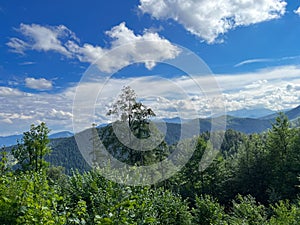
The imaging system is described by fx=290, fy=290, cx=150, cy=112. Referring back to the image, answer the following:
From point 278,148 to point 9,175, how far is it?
39993 millimetres

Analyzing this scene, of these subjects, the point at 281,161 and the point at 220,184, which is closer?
the point at 281,161

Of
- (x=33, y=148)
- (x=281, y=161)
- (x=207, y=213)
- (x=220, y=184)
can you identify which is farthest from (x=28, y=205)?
(x=220, y=184)

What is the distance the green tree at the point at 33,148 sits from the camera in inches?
1060

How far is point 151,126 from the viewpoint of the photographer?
2725 cm

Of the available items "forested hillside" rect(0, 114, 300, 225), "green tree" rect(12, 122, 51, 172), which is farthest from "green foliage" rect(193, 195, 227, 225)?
"green tree" rect(12, 122, 51, 172)

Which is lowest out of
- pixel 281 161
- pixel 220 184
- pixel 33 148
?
pixel 220 184

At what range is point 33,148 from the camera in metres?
27.3

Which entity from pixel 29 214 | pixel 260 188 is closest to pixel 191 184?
pixel 260 188

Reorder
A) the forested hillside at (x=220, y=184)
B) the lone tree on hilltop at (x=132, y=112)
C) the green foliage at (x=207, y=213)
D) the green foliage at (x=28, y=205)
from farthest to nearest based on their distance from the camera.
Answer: the lone tree on hilltop at (x=132, y=112)
the green foliage at (x=207, y=213)
the forested hillside at (x=220, y=184)
the green foliage at (x=28, y=205)

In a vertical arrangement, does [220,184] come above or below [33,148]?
below

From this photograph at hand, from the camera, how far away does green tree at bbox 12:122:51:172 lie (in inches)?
1060

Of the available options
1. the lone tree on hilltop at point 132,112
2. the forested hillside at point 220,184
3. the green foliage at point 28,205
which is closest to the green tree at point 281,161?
the forested hillside at point 220,184

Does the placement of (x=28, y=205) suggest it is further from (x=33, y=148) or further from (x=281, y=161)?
(x=281, y=161)

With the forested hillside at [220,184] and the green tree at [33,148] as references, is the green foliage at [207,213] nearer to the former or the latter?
the forested hillside at [220,184]
